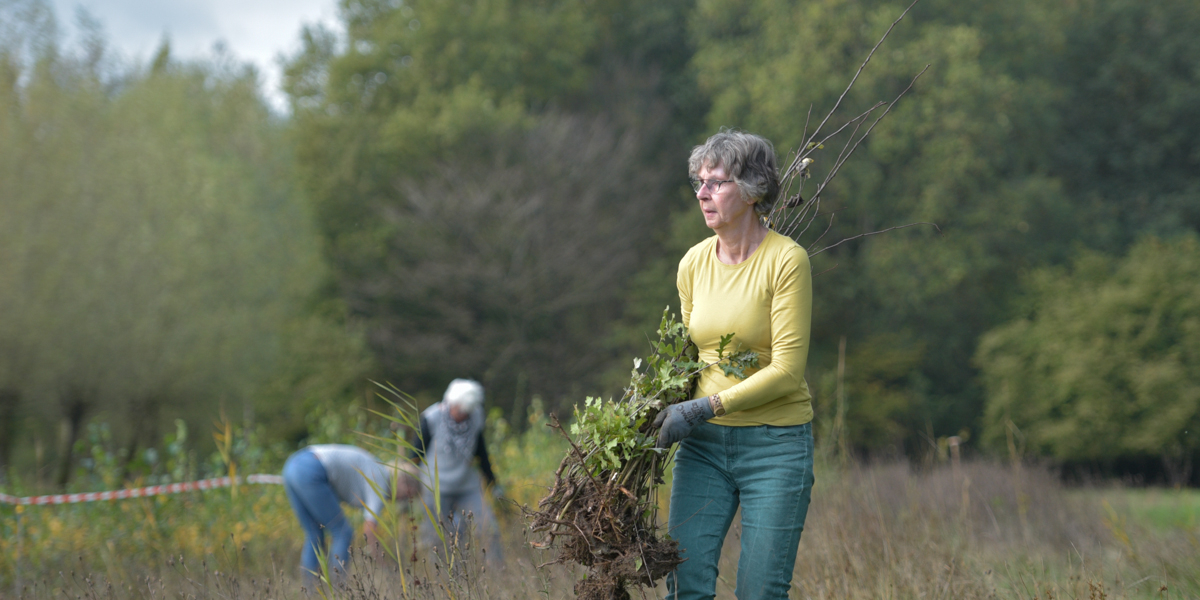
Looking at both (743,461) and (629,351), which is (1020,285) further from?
(743,461)

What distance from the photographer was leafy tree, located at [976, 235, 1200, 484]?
15383 mm

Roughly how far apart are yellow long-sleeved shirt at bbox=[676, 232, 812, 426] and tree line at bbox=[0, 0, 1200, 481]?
13.3 m

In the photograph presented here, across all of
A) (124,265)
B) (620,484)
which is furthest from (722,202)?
(124,265)

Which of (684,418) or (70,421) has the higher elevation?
(70,421)

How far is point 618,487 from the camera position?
2.57 m

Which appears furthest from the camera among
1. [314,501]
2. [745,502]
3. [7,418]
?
[7,418]

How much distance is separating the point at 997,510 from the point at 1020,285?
13933mm

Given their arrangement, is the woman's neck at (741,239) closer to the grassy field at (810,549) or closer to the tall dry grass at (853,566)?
the grassy field at (810,549)

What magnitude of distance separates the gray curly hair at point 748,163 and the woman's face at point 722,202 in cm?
2

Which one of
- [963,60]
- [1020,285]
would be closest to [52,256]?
[963,60]

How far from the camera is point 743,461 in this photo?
2.64 meters

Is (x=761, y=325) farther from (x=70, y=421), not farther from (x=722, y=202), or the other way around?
(x=70, y=421)

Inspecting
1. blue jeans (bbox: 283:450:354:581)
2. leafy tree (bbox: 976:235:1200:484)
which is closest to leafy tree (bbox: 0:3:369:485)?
blue jeans (bbox: 283:450:354:581)

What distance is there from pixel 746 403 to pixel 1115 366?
15.9 m
